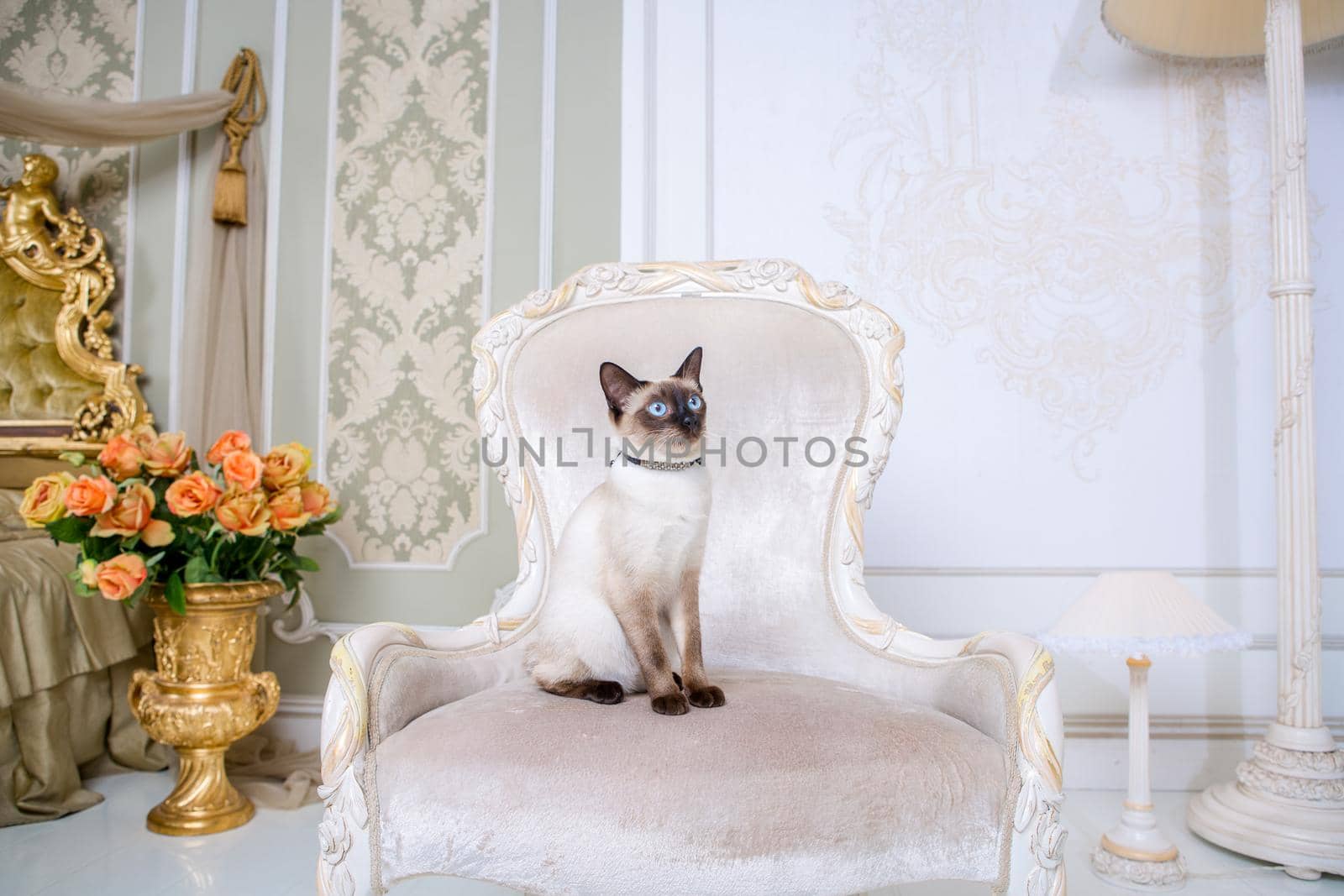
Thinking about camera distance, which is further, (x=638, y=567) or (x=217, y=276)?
(x=217, y=276)

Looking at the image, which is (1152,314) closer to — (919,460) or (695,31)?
(919,460)

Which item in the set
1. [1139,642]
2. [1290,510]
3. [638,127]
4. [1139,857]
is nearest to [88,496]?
[638,127]

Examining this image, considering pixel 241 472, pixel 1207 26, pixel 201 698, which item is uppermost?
pixel 1207 26

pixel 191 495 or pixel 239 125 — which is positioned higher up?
pixel 239 125

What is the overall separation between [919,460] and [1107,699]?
829 millimetres

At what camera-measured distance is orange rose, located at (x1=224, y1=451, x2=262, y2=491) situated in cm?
210

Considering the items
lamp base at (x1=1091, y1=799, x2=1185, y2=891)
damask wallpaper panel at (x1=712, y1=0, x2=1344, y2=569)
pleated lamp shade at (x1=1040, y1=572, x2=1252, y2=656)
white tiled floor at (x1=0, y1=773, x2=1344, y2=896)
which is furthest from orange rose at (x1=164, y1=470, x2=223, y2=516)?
Answer: lamp base at (x1=1091, y1=799, x2=1185, y2=891)

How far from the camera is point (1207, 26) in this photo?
2.28m

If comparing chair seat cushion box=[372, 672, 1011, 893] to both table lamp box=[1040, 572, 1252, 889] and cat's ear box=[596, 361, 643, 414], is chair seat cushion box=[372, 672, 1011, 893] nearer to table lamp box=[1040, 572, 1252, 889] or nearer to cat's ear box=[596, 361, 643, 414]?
cat's ear box=[596, 361, 643, 414]

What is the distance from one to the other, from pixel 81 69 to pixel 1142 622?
3.39m

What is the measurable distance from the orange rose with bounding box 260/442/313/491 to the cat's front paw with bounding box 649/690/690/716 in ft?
4.43

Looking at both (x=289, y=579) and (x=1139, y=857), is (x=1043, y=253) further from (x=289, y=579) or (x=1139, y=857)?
(x=289, y=579)

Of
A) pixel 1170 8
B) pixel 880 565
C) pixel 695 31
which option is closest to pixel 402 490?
pixel 880 565

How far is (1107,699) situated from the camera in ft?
7.99
